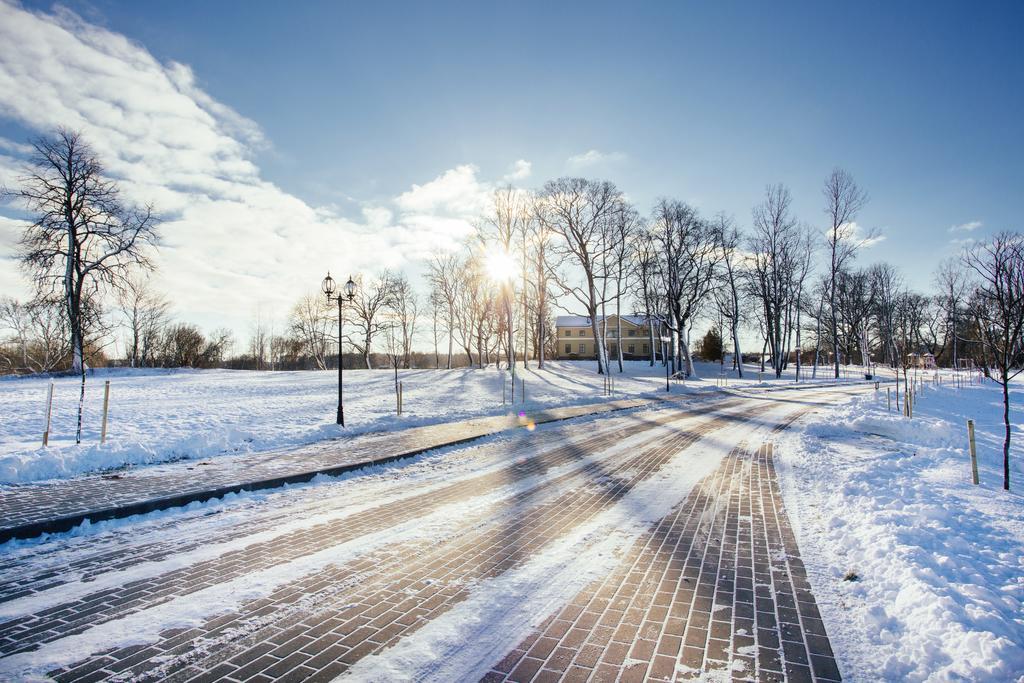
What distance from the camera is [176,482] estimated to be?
7.31 m

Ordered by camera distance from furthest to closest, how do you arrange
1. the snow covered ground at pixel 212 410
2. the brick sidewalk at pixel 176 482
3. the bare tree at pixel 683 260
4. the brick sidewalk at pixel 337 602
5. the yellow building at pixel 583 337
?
the yellow building at pixel 583 337 → the bare tree at pixel 683 260 → the snow covered ground at pixel 212 410 → the brick sidewalk at pixel 176 482 → the brick sidewalk at pixel 337 602

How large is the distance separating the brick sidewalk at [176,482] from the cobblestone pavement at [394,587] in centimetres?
43

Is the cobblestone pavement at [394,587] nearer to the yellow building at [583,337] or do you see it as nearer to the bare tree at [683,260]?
the bare tree at [683,260]

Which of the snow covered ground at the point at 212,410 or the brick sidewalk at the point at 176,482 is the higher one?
the snow covered ground at the point at 212,410

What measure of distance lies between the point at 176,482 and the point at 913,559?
372 inches

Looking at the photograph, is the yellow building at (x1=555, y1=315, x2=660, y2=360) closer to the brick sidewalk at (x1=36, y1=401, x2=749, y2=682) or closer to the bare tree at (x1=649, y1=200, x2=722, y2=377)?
the bare tree at (x1=649, y1=200, x2=722, y2=377)

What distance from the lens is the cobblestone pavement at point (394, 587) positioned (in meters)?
3.04

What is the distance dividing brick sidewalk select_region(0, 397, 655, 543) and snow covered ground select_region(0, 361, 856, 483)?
0.87m

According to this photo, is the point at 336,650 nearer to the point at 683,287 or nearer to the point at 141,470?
the point at 141,470

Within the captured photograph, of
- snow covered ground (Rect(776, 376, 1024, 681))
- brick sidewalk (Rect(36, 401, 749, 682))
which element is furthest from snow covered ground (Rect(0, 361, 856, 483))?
snow covered ground (Rect(776, 376, 1024, 681))

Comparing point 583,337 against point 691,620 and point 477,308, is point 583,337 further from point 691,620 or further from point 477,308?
point 691,620

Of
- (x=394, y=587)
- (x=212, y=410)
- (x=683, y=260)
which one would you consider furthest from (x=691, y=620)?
(x=683, y=260)

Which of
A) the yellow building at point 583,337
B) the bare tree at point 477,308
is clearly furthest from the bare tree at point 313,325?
the yellow building at point 583,337

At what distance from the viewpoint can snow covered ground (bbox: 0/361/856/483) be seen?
8953mm
